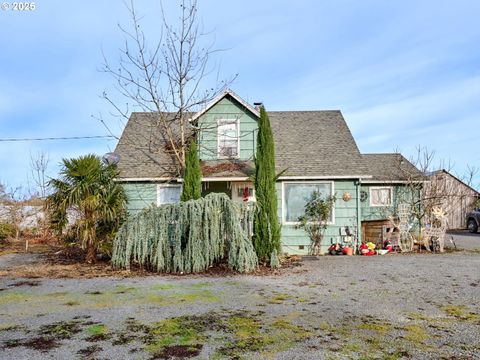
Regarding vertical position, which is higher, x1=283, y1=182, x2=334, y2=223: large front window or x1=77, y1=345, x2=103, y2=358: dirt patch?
x1=283, y1=182, x2=334, y2=223: large front window

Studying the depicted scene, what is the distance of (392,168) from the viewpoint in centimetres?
1752

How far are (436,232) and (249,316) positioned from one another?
10064 millimetres

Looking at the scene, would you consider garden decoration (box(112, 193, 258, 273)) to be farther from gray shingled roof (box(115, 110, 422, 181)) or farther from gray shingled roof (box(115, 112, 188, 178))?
gray shingled roof (box(115, 112, 188, 178))

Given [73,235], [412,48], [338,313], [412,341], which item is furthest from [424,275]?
[73,235]

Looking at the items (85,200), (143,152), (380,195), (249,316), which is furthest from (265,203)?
(380,195)

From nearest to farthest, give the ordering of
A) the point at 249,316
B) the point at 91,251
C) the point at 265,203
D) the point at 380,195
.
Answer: the point at 249,316, the point at 265,203, the point at 91,251, the point at 380,195

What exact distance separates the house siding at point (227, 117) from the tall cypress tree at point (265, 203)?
2.97m

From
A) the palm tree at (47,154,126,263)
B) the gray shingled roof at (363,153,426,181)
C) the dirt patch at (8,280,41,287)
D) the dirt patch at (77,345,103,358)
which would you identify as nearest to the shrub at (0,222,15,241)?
the palm tree at (47,154,126,263)

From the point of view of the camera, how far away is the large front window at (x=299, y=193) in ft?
43.1

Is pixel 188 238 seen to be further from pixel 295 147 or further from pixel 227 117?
pixel 295 147

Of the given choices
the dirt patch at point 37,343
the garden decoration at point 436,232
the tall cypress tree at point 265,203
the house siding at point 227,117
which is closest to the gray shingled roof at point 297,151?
the house siding at point 227,117

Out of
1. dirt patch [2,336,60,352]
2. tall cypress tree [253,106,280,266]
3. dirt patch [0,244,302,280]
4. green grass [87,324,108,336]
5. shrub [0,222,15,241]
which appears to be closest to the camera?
dirt patch [2,336,60,352]

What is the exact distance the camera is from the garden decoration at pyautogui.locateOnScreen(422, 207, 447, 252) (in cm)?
1310

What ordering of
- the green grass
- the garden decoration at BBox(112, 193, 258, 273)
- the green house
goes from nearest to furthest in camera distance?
the green grass
the garden decoration at BBox(112, 193, 258, 273)
the green house
